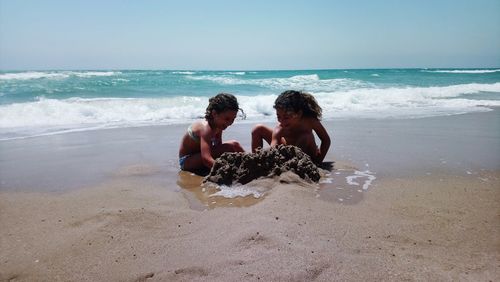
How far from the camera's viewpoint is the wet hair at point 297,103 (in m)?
4.65

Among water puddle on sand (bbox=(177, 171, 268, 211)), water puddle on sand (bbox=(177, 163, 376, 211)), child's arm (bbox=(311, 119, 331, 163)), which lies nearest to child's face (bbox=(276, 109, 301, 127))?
child's arm (bbox=(311, 119, 331, 163))

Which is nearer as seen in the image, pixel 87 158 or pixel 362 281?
pixel 362 281

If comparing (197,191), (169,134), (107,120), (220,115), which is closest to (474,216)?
(197,191)

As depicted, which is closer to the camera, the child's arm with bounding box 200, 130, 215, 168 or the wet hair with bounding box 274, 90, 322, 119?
the child's arm with bounding box 200, 130, 215, 168

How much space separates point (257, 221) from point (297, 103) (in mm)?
2307

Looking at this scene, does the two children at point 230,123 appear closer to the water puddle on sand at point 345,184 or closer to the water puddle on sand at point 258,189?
the water puddle on sand at point 258,189

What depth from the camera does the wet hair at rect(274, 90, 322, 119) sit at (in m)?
4.65

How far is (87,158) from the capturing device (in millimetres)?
5410

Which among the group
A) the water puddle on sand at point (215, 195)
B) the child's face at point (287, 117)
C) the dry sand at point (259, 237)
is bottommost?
the water puddle on sand at point (215, 195)

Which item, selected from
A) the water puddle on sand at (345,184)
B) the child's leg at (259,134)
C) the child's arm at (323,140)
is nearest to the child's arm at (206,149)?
the child's leg at (259,134)

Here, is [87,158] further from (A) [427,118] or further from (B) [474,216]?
(A) [427,118]

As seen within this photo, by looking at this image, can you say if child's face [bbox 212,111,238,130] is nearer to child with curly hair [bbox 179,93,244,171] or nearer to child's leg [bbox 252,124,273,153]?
child with curly hair [bbox 179,93,244,171]

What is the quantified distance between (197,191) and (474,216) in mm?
2338

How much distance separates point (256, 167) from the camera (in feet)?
13.1
